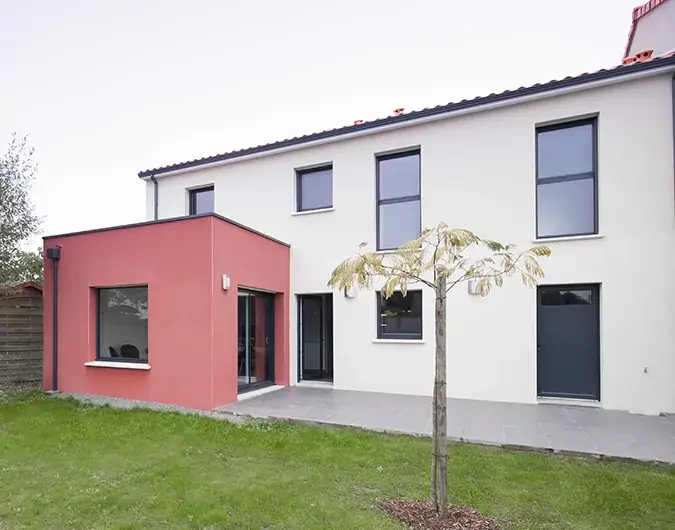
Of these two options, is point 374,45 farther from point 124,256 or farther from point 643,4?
point 124,256

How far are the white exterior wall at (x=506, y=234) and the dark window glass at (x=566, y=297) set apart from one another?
28 centimetres

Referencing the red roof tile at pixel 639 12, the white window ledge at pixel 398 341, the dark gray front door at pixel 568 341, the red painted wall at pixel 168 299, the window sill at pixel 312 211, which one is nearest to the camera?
the red painted wall at pixel 168 299

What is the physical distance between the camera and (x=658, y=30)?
9.11 metres

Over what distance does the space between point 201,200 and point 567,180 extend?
8.89m

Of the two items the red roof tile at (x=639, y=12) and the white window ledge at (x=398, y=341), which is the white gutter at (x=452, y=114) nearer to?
the red roof tile at (x=639, y=12)

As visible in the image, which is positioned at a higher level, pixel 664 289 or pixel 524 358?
pixel 664 289

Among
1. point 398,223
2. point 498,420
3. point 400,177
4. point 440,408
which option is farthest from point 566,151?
point 440,408

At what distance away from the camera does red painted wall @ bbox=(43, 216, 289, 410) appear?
7.56 meters

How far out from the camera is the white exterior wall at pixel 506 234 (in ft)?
23.9

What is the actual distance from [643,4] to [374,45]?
6.16 meters

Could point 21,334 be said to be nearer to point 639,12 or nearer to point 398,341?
point 398,341

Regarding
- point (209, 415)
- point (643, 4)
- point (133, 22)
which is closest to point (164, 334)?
point (209, 415)

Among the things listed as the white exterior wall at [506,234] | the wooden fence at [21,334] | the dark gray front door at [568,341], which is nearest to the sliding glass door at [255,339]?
the white exterior wall at [506,234]

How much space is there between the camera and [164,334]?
313 inches
